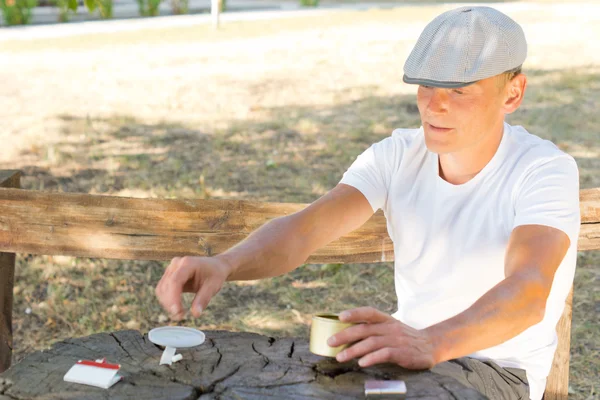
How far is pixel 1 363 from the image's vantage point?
3137mm

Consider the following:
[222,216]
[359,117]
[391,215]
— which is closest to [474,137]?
[391,215]

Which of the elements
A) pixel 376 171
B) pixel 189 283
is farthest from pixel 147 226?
pixel 189 283

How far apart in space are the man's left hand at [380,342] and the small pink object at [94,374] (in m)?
0.49

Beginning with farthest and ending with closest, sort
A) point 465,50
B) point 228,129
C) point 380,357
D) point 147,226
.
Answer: point 228,129
point 147,226
point 465,50
point 380,357

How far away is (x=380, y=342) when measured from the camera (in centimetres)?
186

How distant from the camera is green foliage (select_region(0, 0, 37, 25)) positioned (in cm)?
1288

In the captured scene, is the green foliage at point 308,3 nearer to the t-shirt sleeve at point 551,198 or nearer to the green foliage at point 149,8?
the green foliage at point 149,8

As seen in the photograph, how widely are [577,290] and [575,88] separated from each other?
504 centimetres

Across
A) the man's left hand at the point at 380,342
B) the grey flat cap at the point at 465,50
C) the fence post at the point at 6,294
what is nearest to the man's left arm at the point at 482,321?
the man's left hand at the point at 380,342

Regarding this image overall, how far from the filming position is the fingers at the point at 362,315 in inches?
72.7

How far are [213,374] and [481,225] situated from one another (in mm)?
826

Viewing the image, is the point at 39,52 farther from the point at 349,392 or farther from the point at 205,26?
the point at 349,392

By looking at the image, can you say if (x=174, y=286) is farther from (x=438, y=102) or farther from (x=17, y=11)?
(x=17, y=11)

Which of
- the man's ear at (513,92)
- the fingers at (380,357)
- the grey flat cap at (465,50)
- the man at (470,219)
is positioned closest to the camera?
the fingers at (380,357)
